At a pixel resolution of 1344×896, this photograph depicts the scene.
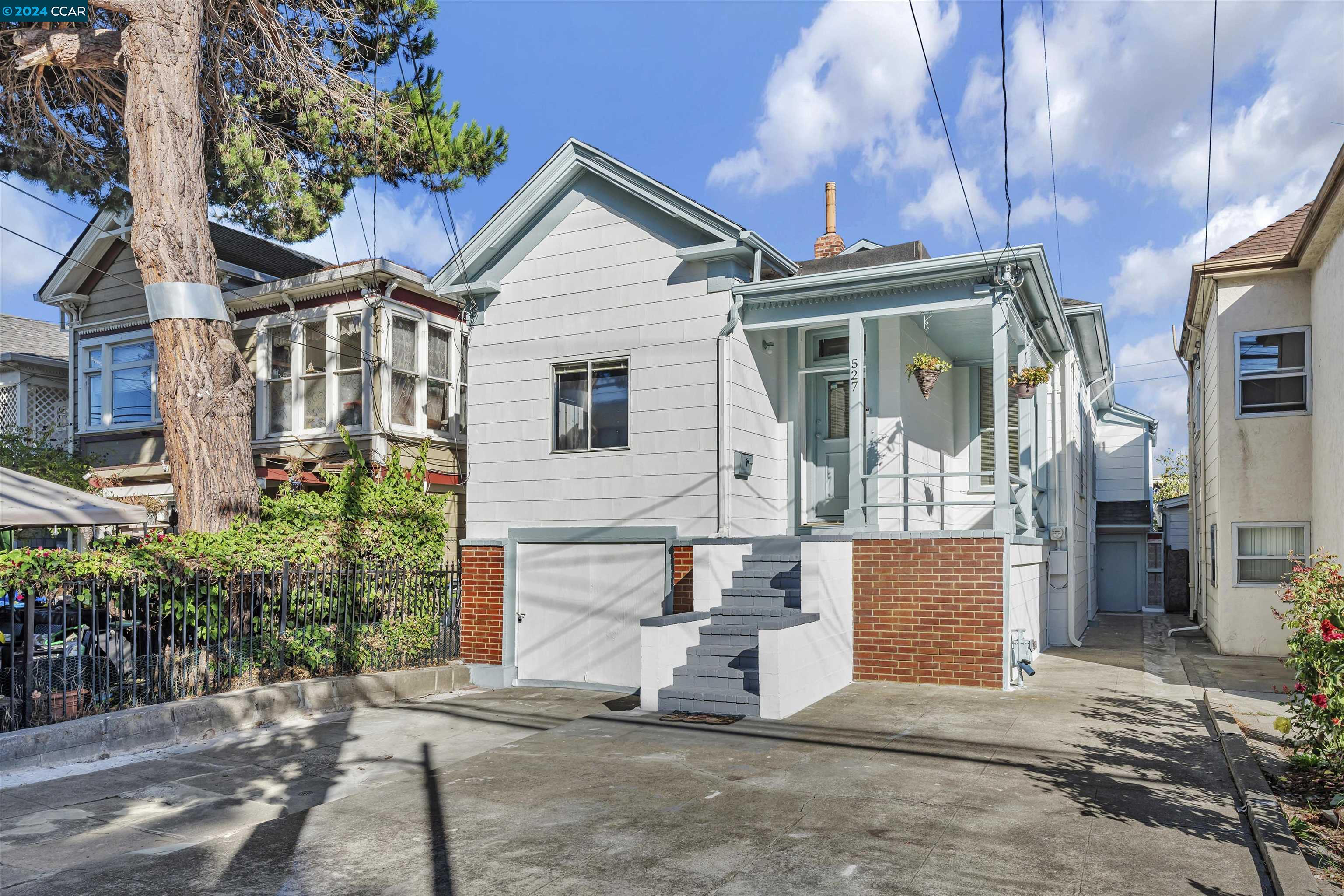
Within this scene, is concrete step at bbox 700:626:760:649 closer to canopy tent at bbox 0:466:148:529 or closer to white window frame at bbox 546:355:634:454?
white window frame at bbox 546:355:634:454

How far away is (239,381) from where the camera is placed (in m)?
11.8

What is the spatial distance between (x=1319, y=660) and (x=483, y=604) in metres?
9.81

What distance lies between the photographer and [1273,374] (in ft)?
44.1

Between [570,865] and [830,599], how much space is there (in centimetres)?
565

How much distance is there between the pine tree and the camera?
11.4 metres

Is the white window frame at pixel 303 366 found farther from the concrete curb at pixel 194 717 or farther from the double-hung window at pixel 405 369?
the concrete curb at pixel 194 717

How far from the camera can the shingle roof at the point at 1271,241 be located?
530 inches

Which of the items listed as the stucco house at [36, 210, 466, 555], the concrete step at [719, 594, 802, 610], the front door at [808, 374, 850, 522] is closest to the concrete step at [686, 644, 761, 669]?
the concrete step at [719, 594, 802, 610]

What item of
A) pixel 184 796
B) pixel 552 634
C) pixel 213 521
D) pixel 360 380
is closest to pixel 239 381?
pixel 213 521

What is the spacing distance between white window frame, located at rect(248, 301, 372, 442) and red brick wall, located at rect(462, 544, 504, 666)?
13.0 ft

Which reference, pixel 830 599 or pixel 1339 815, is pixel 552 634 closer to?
pixel 830 599

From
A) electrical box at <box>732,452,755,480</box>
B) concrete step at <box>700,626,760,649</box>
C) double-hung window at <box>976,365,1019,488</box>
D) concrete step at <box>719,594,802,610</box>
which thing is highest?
double-hung window at <box>976,365,1019,488</box>

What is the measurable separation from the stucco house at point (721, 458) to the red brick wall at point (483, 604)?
0.11ft

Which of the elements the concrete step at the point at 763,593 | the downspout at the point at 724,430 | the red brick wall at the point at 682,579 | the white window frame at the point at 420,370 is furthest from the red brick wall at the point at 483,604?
the white window frame at the point at 420,370
